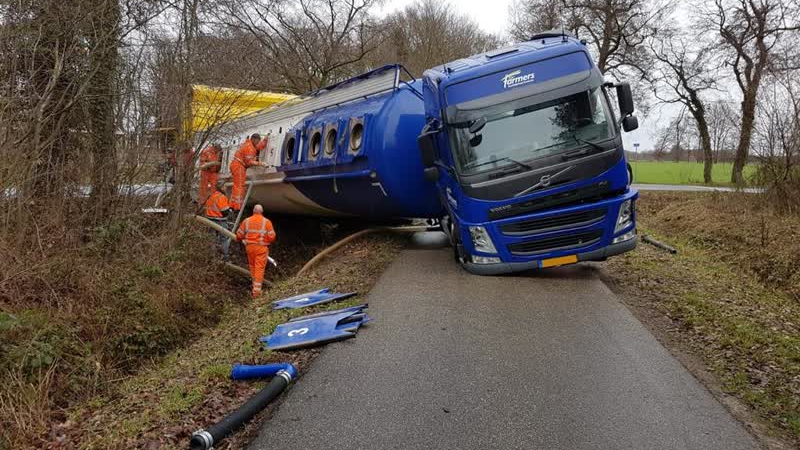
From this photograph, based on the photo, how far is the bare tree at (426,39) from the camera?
29.4 meters

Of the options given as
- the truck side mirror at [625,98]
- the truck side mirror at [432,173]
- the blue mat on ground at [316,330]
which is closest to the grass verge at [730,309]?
the truck side mirror at [625,98]

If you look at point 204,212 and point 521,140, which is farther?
point 204,212

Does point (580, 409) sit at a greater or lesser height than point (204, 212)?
lesser

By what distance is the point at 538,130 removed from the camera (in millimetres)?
8023

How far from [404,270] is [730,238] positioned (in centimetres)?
719

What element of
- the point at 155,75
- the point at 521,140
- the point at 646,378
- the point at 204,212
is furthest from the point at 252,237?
the point at 646,378

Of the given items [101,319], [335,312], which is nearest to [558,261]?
[335,312]

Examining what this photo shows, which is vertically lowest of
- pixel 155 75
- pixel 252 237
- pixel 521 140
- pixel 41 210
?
pixel 252 237

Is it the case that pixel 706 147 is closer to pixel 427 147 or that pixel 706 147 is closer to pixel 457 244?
pixel 457 244

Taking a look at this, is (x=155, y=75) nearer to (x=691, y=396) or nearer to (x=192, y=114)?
(x=192, y=114)

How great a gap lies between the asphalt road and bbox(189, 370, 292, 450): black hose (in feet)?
0.40

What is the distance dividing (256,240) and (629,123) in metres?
5.89

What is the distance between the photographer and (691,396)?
4.59m

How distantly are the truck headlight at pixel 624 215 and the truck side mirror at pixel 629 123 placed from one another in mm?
950
